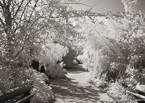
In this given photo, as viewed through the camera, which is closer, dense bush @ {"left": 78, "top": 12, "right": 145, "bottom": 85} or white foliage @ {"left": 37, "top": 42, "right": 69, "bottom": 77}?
dense bush @ {"left": 78, "top": 12, "right": 145, "bottom": 85}

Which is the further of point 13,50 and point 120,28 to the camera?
point 120,28

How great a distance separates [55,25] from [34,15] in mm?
1091

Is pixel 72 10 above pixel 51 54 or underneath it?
above

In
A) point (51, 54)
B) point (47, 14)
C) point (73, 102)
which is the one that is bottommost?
point (73, 102)

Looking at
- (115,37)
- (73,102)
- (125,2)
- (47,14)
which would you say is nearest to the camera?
(47,14)

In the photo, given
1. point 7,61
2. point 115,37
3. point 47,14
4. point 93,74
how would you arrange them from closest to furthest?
point 7,61
point 47,14
point 115,37
point 93,74

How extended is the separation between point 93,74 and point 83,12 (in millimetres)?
7778

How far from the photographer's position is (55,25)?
25.8ft

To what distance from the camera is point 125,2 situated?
17.5 meters

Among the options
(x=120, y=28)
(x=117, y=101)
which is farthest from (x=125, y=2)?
(x=117, y=101)

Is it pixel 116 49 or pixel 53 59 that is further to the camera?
pixel 53 59

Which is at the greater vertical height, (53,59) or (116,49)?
(116,49)

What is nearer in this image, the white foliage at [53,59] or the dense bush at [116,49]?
the dense bush at [116,49]

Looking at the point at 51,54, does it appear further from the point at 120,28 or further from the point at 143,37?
the point at 143,37
